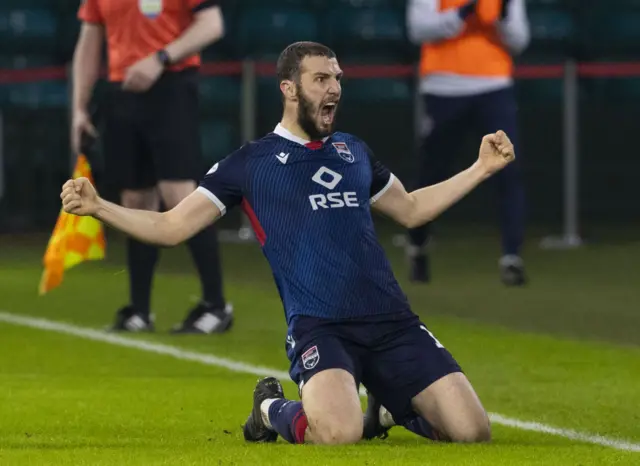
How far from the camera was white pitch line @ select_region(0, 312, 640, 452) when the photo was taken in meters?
7.00

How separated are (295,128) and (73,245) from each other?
3.18 metres

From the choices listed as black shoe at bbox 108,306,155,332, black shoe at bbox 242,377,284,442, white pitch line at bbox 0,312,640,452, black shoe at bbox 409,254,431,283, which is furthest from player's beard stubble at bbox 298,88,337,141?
black shoe at bbox 409,254,431,283

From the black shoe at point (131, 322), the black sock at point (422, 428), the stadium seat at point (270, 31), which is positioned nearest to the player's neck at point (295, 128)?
the black sock at point (422, 428)

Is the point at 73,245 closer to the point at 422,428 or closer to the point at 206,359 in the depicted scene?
the point at 206,359

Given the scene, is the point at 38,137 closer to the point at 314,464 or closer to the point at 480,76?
the point at 480,76

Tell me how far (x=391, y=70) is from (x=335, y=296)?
10278 millimetres

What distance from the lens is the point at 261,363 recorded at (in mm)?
9266

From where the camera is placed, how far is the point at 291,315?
7102 mm

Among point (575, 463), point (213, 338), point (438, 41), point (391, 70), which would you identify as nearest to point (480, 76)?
point (438, 41)

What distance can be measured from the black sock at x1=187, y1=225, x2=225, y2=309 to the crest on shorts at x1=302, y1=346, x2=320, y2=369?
11.3 feet

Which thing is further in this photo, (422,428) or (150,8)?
(150,8)

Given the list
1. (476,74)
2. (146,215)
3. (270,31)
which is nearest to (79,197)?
(146,215)

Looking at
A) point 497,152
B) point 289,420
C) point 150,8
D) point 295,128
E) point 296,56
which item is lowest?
point 289,420

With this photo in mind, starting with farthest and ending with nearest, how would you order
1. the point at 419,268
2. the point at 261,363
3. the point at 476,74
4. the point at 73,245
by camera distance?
the point at 419,268 → the point at 476,74 → the point at 73,245 → the point at 261,363
